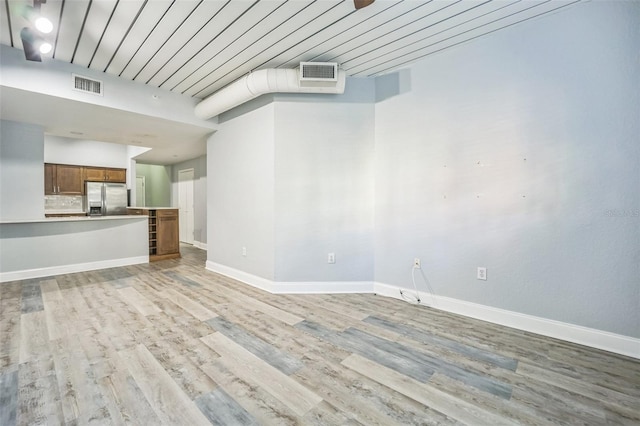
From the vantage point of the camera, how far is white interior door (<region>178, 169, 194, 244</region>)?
732cm

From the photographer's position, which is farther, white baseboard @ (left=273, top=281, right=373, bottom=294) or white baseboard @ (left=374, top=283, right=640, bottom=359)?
white baseboard @ (left=273, top=281, right=373, bottom=294)

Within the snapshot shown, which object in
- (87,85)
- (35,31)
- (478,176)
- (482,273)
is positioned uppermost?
(35,31)

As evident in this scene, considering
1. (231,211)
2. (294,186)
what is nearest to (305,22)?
(294,186)

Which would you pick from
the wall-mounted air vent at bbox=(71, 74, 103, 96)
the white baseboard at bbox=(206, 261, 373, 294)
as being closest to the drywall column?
the white baseboard at bbox=(206, 261, 373, 294)

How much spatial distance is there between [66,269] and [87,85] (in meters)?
3.00

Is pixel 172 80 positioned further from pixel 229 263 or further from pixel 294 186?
pixel 229 263

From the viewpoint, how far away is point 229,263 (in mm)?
4121

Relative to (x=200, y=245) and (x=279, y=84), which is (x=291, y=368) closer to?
(x=279, y=84)

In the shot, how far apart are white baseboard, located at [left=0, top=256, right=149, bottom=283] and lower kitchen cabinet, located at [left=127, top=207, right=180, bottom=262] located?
339mm

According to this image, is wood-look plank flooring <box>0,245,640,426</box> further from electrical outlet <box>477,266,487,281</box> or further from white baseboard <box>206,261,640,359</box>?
electrical outlet <box>477,266,487,281</box>

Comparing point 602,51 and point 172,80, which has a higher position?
point 172,80

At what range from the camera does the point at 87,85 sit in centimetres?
309

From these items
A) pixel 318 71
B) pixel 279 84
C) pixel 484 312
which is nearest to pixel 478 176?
pixel 484 312

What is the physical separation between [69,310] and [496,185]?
4.57 meters
